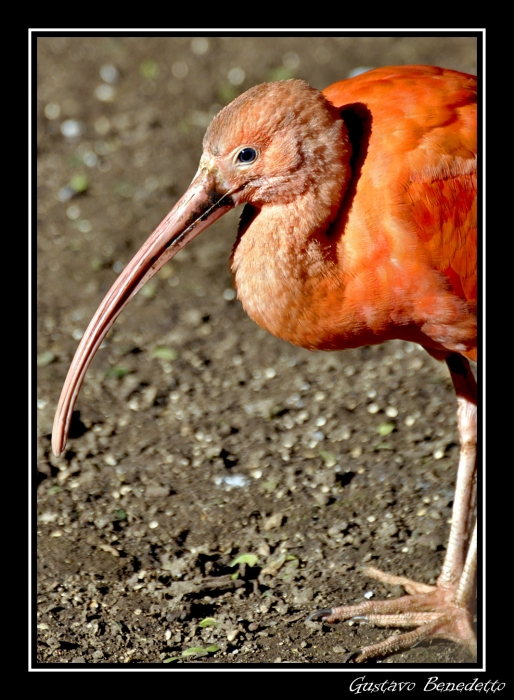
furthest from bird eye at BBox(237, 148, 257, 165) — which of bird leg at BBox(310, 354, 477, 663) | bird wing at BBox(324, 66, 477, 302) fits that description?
bird leg at BBox(310, 354, 477, 663)

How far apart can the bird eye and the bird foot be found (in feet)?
6.51

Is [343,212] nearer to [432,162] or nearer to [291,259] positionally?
[291,259]

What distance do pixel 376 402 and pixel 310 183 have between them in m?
2.04

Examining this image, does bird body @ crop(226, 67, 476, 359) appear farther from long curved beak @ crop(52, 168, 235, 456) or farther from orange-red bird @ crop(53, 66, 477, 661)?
long curved beak @ crop(52, 168, 235, 456)

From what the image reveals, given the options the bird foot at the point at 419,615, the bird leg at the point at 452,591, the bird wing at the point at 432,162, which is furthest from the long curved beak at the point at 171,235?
the bird foot at the point at 419,615

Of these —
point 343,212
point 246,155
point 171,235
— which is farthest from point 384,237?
point 171,235

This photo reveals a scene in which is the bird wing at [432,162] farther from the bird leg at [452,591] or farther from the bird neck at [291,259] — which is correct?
the bird leg at [452,591]

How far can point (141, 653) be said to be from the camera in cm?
372

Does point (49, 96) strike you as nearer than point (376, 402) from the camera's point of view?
No

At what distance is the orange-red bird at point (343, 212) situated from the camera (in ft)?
11.3

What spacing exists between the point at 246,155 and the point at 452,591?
7.21 feet

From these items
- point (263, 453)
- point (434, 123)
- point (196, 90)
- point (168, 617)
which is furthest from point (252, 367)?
point (196, 90)

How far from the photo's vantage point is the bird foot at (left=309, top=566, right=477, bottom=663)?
3.92 metres
